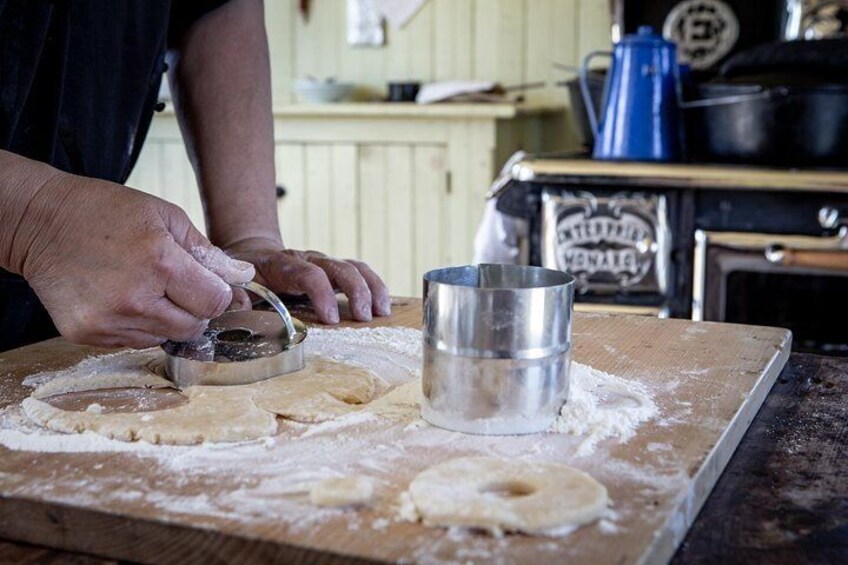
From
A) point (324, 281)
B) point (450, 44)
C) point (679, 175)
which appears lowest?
point (324, 281)

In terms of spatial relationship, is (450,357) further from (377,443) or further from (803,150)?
(803,150)

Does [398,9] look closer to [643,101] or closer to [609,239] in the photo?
[643,101]

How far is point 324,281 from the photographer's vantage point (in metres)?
1.42

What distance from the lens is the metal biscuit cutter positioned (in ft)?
3.52

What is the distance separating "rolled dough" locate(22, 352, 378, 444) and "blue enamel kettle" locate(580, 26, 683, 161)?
1.61m

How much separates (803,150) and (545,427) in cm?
178

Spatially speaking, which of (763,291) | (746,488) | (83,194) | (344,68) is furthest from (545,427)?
(344,68)

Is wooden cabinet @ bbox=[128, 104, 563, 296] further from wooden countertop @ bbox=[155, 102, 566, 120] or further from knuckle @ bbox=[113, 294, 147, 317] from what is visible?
knuckle @ bbox=[113, 294, 147, 317]

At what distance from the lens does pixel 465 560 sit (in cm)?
69

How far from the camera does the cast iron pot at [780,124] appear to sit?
95.7 inches

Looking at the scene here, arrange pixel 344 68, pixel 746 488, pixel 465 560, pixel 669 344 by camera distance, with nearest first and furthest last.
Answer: pixel 465 560, pixel 746 488, pixel 669 344, pixel 344 68

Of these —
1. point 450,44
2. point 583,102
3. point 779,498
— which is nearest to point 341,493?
point 779,498

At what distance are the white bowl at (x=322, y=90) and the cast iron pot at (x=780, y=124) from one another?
6.03ft

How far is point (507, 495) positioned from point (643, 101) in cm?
193
